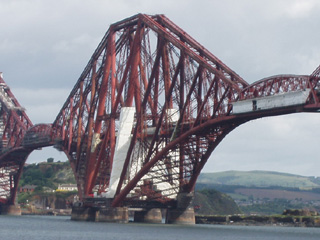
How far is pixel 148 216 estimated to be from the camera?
11900cm

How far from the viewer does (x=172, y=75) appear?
103000 millimetres

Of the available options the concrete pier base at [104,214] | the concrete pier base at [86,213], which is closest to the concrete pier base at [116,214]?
the concrete pier base at [104,214]

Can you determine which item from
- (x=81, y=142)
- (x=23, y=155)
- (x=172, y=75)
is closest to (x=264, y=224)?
(x=81, y=142)

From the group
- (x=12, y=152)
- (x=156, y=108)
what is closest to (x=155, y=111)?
(x=156, y=108)

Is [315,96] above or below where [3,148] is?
below

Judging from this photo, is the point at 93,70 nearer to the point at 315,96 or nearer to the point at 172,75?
the point at 172,75

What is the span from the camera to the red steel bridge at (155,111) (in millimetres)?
85188

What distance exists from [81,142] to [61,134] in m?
14.6

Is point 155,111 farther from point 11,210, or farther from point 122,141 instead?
point 11,210

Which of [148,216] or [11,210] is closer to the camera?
[148,216]

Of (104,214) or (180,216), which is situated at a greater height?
Answer: (104,214)

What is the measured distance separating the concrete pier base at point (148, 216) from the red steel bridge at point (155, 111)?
8039mm

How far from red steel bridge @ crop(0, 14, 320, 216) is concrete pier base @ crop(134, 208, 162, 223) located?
26.4ft

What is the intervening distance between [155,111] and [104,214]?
19.0 meters
